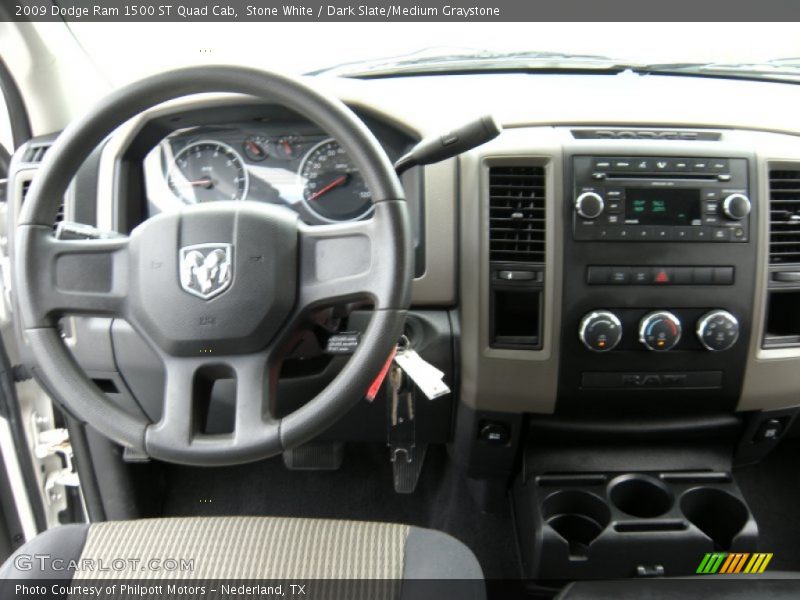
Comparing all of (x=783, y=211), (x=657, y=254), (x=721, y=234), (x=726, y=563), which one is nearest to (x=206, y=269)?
(x=657, y=254)

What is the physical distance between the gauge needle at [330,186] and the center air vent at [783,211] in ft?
2.73

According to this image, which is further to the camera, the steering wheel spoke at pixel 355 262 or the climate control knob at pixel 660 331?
the climate control knob at pixel 660 331

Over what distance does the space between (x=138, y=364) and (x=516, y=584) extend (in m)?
1.11

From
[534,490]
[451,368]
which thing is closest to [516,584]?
[534,490]

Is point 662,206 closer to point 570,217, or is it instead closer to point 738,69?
point 570,217

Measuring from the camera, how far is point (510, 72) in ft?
4.66

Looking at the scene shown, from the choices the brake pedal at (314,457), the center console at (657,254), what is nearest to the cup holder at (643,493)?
the center console at (657,254)

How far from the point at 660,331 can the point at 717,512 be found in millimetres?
530

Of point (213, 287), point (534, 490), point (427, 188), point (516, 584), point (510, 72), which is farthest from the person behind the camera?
point (516, 584)

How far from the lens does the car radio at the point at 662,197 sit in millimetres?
1074

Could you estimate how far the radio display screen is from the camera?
42.4 inches

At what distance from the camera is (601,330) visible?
1.09 m

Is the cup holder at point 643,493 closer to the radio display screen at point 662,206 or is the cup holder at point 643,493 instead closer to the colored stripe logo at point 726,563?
the colored stripe logo at point 726,563

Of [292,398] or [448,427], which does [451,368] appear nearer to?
[448,427]
